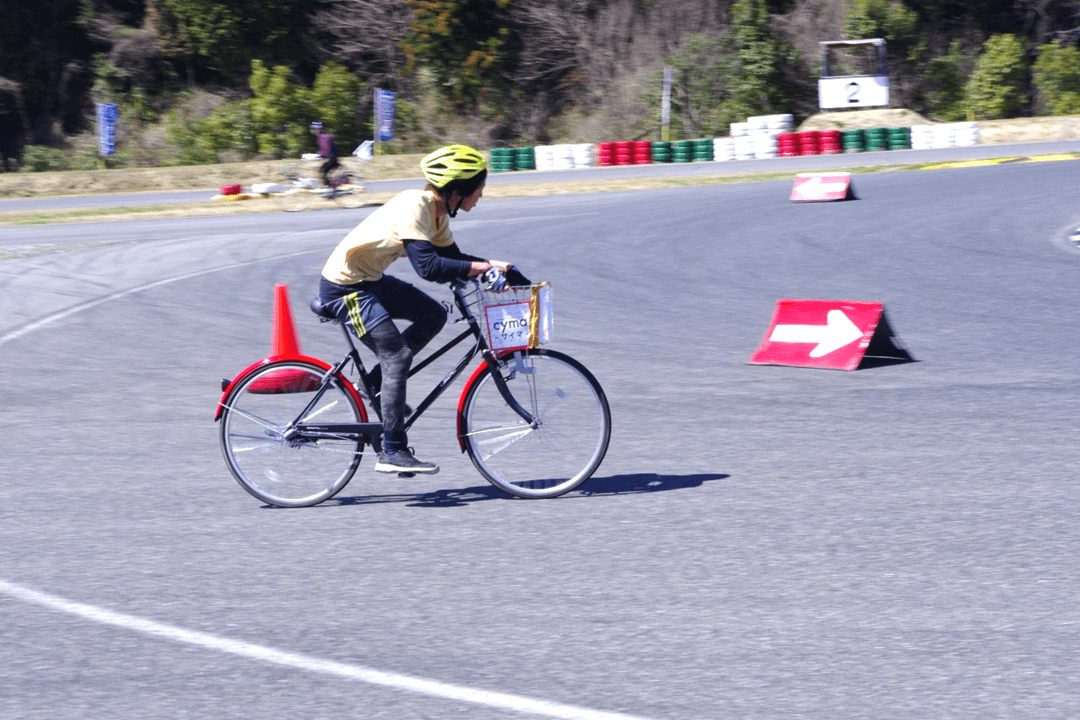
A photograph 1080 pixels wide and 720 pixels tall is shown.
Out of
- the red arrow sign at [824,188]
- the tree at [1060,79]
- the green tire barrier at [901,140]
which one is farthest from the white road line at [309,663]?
the tree at [1060,79]

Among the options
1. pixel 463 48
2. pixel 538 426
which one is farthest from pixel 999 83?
pixel 538 426

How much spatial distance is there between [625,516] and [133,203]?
30.2 metres

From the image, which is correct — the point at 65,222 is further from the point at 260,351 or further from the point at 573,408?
the point at 573,408

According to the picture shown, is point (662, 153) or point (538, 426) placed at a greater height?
point (662, 153)

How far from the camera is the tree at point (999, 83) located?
48.7 m

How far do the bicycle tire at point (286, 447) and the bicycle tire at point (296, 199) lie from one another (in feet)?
74.8

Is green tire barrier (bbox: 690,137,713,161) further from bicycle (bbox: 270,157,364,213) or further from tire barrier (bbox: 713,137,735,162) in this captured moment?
bicycle (bbox: 270,157,364,213)

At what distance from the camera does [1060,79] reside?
47.5 metres

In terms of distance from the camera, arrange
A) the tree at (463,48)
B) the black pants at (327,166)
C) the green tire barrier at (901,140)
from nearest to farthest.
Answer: the black pants at (327,166) → the green tire barrier at (901,140) → the tree at (463,48)

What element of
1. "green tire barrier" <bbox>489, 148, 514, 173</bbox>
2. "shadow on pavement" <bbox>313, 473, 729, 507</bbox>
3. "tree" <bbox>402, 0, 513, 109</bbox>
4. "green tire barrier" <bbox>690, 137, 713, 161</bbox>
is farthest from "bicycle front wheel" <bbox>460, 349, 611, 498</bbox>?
"tree" <bbox>402, 0, 513, 109</bbox>

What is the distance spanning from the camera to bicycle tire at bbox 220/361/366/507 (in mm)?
6777

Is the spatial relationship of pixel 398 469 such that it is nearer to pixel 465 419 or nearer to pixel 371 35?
pixel 465 419

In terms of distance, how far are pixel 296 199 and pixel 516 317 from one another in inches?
948

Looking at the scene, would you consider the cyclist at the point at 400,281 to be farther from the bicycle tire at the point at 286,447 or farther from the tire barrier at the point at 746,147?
the tire barrier at the point at 746,147
